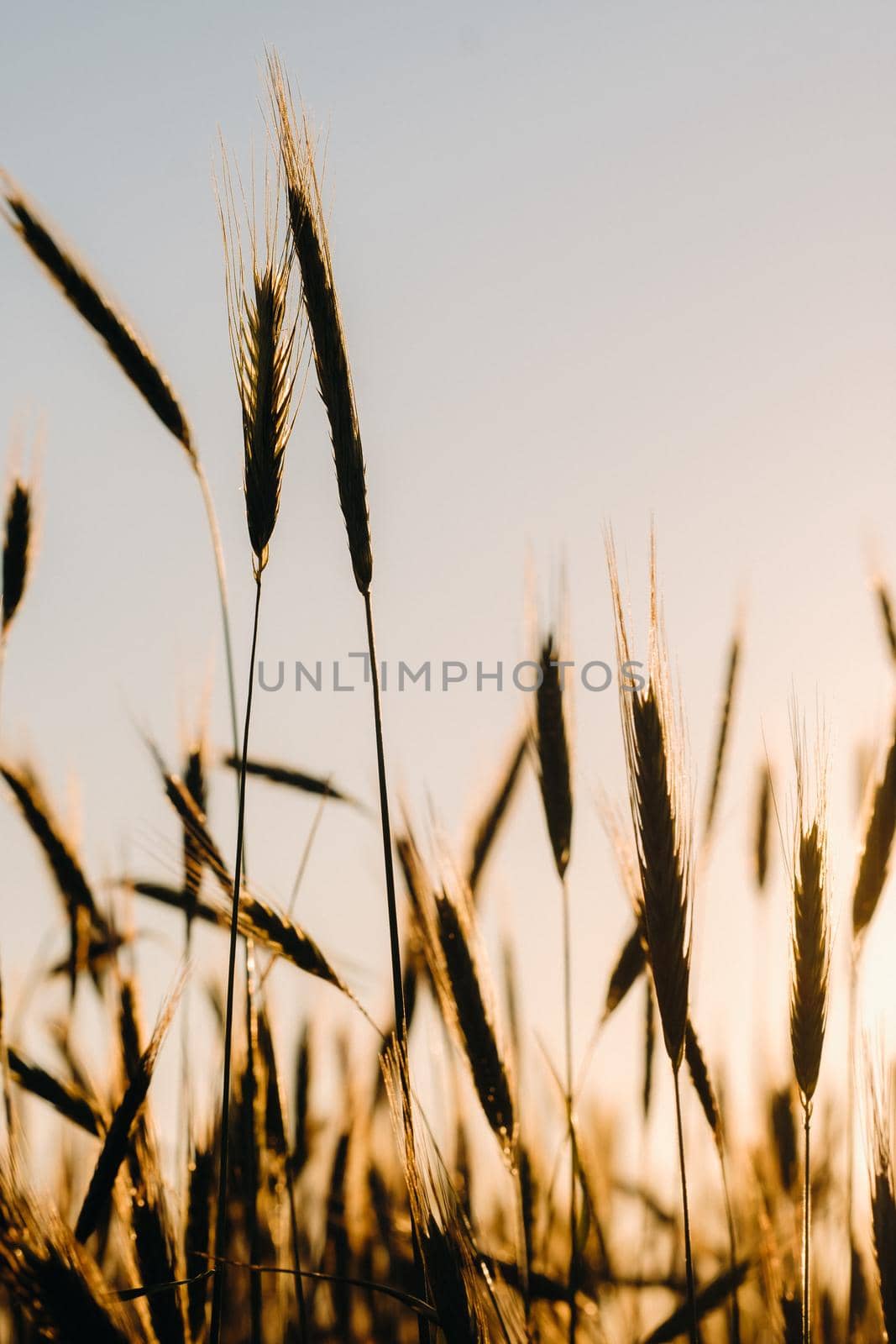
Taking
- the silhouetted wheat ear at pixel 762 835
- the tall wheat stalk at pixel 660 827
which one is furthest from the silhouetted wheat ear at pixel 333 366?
the silhouetted wheat ear at pixel 762 835

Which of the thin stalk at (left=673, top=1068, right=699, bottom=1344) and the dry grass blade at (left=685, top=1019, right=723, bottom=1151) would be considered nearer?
the thin stalk at (left=673, top=1068, right=699, bottom=1344)

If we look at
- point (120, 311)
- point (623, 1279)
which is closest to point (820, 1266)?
point (623, 1279)

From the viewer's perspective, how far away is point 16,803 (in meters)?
2.03

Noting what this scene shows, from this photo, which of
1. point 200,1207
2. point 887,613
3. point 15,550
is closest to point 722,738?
point 887,613

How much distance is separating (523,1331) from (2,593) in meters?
1.52

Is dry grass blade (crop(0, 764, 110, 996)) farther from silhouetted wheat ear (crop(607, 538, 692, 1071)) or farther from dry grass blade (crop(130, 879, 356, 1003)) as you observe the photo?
silhouetted wheat ear (crop(607, 538, 692, 1071))

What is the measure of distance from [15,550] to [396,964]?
1.27 m

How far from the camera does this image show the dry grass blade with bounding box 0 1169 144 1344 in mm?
941

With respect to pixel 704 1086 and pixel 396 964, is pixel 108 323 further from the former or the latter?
pixel 704 1086

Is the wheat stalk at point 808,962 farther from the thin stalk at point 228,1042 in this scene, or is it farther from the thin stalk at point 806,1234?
the thin stalk at point 228,1042

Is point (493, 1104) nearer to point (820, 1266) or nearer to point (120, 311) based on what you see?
point (120, 311)

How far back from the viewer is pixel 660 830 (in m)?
1.30

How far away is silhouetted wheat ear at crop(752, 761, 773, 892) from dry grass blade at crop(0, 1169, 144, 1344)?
8.02 feet

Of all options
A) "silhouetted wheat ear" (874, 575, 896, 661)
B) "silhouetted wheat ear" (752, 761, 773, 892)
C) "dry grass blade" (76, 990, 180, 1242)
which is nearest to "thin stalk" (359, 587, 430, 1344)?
"dry grass blade" (76, 990, 180, 1242)
